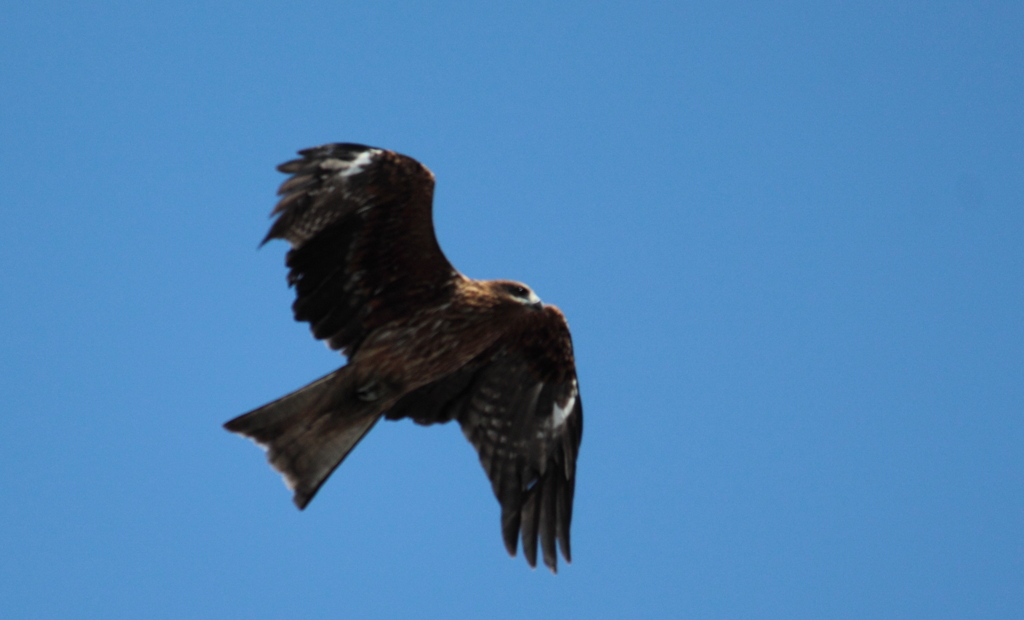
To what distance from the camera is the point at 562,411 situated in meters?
8.36

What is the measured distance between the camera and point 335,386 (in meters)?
7.44

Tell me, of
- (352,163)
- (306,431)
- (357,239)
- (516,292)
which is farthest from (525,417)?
(352,163)

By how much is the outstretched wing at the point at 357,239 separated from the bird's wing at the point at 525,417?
0.82 meters

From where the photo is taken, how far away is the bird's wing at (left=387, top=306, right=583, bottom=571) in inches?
315

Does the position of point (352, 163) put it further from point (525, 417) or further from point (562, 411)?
point (562, 411)

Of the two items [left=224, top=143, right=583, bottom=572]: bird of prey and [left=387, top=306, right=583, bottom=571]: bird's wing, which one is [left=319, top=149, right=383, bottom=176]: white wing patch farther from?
[left=387, top=306, right=583, bottom=571]: bird's wing

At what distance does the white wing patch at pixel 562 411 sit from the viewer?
834 centimetres

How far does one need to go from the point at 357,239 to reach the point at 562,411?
2262 millimetres

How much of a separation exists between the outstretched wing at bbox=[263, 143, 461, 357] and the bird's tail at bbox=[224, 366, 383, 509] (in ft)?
1.57

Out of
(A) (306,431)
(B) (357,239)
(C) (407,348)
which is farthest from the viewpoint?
(C) (407,348)

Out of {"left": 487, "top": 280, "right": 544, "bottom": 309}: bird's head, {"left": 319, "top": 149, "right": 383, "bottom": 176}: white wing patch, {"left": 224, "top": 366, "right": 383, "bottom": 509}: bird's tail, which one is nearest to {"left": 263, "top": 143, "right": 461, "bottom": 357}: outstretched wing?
{"left": 319, "top": 149, "right": 383, "bottom": 176}: white wing patch

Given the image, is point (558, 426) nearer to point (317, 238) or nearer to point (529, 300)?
point (529, 300)

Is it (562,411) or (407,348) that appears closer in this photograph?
(407,348)

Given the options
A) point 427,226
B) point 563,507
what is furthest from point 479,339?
point 563,507
